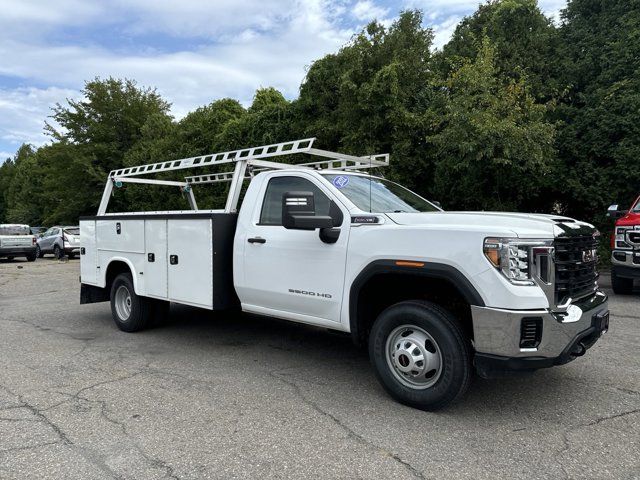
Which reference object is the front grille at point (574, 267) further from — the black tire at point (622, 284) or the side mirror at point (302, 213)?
the black tire at point (622, 284)

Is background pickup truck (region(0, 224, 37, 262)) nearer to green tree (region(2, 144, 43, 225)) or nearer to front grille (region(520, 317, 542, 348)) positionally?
front grille (region(520, 317, 542, 348))

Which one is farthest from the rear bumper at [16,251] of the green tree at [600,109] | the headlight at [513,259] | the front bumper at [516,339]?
the headlight at [513,259]

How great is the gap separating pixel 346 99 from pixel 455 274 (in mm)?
12895

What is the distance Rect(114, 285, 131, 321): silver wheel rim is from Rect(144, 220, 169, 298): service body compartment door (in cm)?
77

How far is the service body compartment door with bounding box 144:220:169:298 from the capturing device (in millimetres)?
6039

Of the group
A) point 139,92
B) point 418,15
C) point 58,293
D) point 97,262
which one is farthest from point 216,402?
point 139,92

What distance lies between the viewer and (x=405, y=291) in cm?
436

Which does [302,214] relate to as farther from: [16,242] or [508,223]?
[16,242]

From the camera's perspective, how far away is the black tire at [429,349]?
372 centimetres

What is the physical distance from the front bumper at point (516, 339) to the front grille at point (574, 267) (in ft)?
0.66

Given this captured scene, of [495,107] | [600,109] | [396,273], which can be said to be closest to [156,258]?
[396,273]

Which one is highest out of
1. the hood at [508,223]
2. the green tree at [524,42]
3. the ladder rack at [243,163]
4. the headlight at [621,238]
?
the green tree at [524,42]

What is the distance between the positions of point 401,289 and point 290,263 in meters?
1.09

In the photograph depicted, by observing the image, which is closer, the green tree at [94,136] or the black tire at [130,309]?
the black tire at [130,309]
